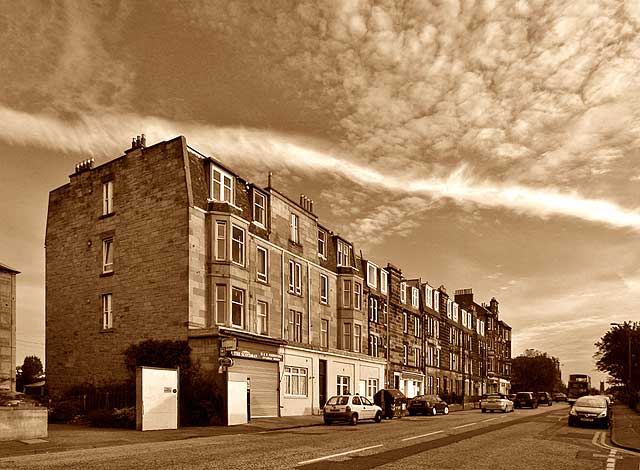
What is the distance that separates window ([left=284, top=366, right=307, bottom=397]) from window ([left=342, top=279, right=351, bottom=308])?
32.4 ft

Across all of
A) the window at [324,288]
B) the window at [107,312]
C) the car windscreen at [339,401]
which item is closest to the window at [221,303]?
the window at [107,312]

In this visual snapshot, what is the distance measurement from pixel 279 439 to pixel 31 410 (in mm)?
7716

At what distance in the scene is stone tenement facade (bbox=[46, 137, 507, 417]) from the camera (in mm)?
32688

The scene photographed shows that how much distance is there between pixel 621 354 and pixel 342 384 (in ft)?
120

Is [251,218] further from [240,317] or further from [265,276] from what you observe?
[240,317]

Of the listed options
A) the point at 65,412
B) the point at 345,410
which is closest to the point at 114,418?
the point at 65,412

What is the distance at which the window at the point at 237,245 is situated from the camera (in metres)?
35.0

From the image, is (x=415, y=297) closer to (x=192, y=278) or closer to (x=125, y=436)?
(x=192, y=278)

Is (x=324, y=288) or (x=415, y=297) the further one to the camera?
(x=415, y=297)

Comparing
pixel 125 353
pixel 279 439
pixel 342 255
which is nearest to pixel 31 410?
pixel 279 439

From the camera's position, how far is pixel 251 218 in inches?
1491

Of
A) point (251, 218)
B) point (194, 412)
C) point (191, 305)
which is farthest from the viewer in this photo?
point (251, 218)

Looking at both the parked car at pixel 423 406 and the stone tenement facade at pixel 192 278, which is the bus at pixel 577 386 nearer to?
the parked car at pixel 423 406

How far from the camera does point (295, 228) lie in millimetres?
43062
